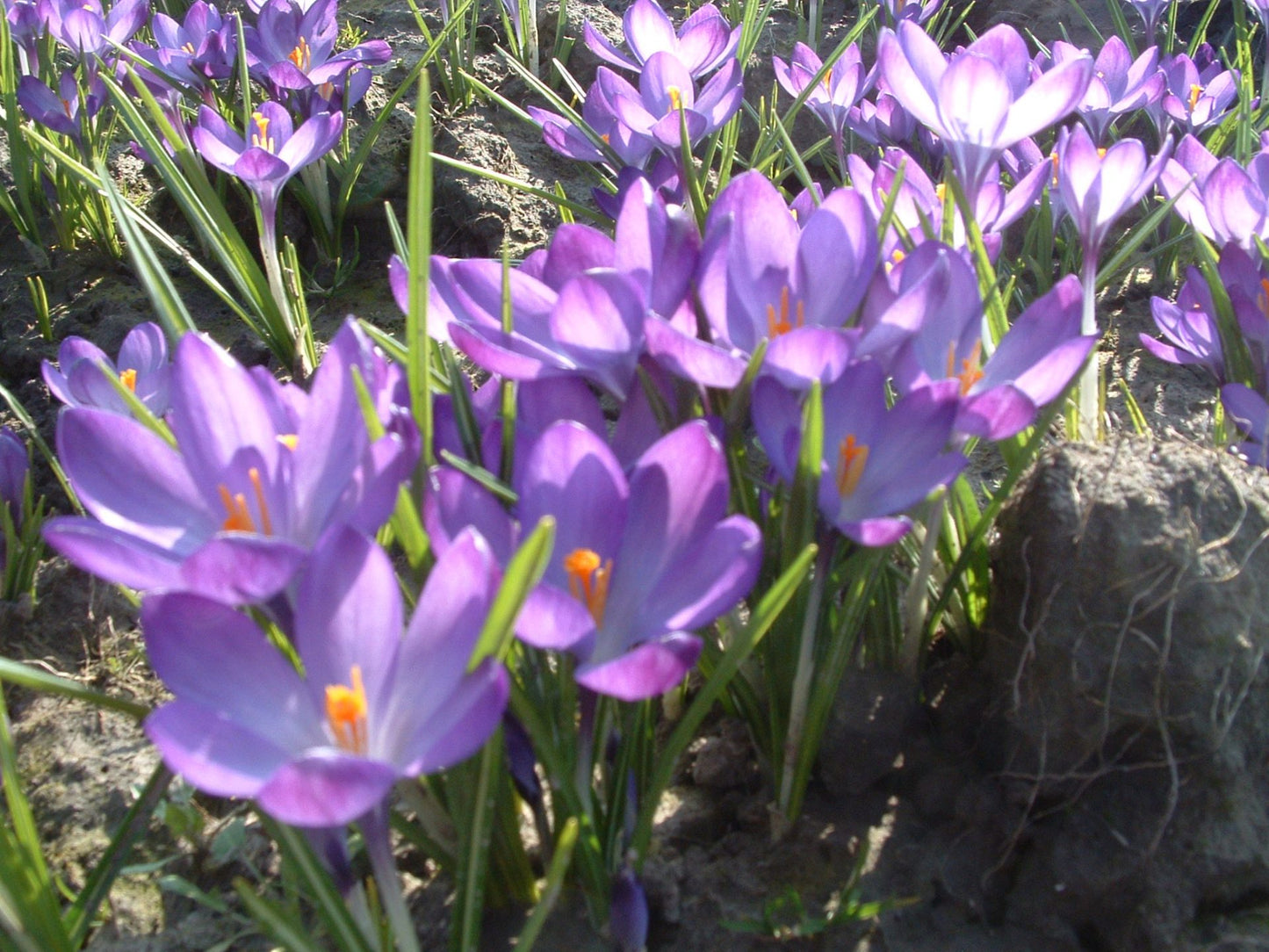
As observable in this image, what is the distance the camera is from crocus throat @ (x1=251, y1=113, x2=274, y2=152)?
1953mm

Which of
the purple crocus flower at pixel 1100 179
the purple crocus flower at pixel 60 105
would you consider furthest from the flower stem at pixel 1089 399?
the purple crocus flower at pixel 60 105

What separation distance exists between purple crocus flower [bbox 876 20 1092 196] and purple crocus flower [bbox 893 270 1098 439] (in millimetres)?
403

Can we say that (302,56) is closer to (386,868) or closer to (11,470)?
(11,470)

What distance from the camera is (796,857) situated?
1.03 metres

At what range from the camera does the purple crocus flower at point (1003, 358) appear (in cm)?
82

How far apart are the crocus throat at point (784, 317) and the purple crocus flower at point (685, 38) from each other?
110 cm

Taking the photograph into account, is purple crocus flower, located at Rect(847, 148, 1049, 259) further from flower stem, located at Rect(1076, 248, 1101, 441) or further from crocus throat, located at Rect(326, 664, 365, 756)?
crocus throat, located at Rect(326, 664, 365, 756)

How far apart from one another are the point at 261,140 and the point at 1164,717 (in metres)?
1.84

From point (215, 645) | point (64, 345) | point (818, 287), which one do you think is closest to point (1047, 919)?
point (818, 287)

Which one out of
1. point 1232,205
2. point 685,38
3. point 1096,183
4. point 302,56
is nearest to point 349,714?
point 1096,183

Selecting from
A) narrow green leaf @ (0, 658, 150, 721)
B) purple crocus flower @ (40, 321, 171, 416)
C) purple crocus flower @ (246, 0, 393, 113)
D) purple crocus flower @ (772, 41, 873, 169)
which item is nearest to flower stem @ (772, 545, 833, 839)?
narrow green leaf @ (0, 658, 150, 721)

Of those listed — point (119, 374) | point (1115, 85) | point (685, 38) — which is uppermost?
point (685, 38)

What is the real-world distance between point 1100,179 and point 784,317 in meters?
0.70

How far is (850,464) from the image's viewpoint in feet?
2.71
